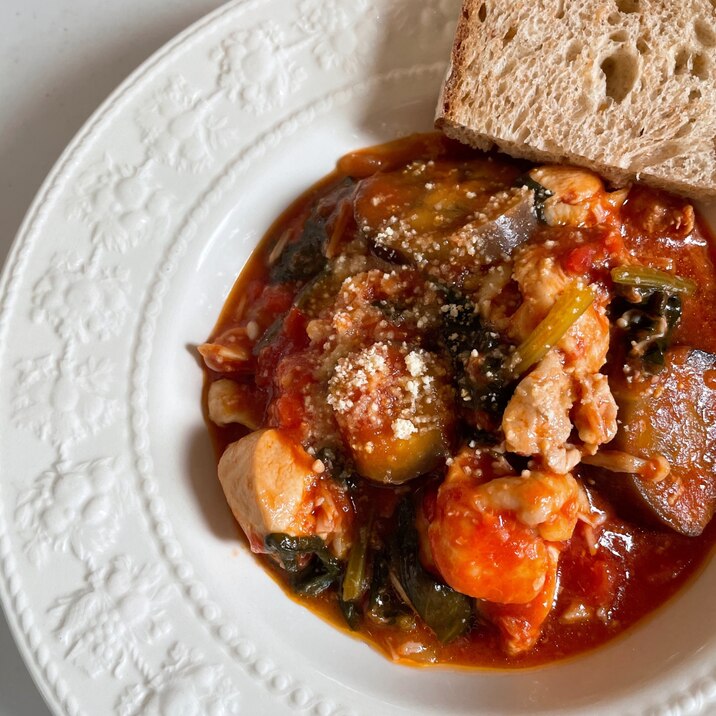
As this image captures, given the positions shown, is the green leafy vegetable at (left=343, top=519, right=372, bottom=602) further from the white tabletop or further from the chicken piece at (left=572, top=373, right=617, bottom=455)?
the white tabletop

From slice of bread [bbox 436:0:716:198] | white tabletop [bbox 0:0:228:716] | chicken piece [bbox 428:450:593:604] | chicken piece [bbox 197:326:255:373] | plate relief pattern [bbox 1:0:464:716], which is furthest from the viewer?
white tabletop [bbox 0:0:228:716]

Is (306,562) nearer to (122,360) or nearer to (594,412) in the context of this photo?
(122,360)

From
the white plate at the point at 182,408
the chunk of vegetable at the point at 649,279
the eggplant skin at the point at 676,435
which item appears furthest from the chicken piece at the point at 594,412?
the white plate at the point at 182,408

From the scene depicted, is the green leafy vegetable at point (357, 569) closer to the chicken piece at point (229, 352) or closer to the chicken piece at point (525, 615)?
the chicken piece at point (525, 615)

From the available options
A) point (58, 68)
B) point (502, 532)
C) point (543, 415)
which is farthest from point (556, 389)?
point (58, 68)

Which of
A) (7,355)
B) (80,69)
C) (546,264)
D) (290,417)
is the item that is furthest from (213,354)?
(80,69)

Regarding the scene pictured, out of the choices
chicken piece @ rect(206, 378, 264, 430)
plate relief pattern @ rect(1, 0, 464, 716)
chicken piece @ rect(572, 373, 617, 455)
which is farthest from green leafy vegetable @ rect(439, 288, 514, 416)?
plate relief pattern @ rect(1, 0, 464, 716)

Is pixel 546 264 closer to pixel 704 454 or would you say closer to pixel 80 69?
pixel 704 454
